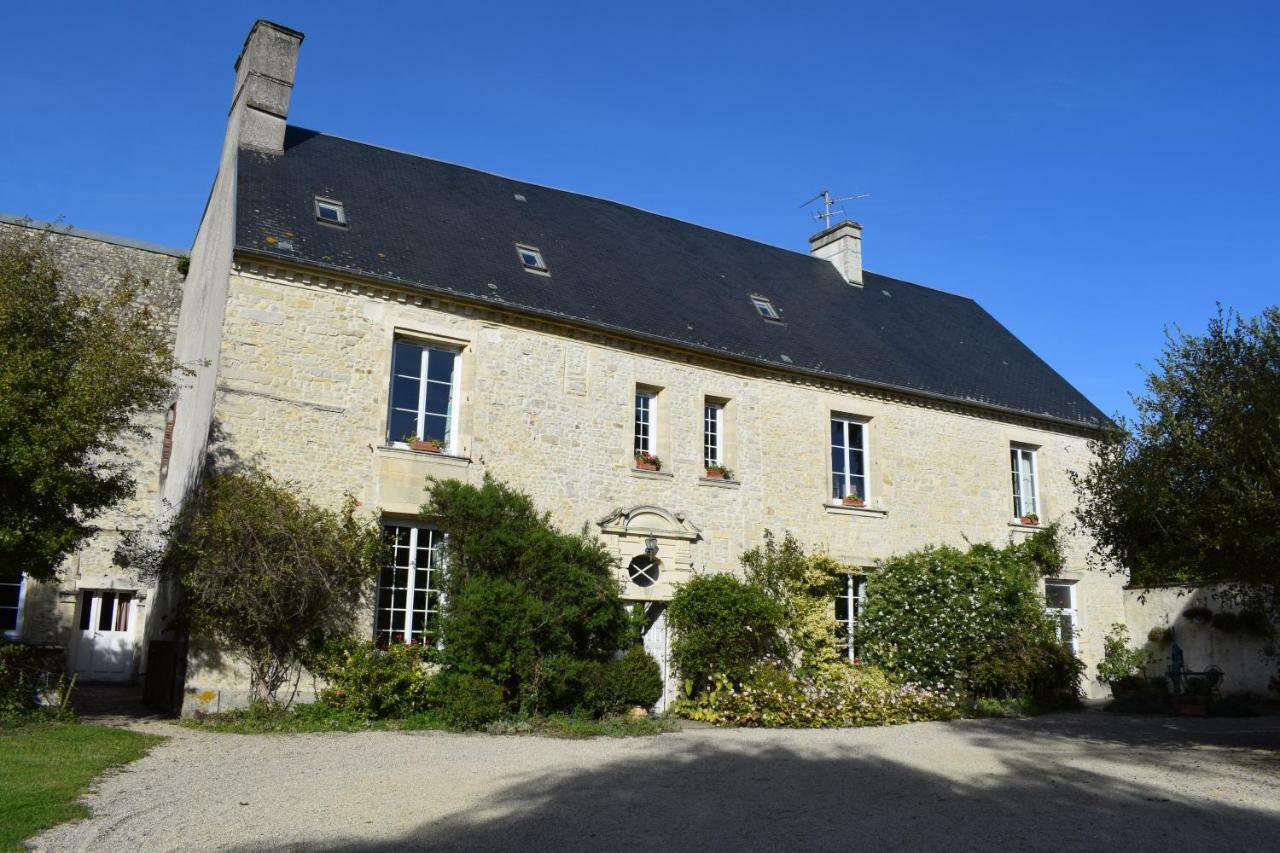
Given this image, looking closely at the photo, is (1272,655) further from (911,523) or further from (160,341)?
(160,341)

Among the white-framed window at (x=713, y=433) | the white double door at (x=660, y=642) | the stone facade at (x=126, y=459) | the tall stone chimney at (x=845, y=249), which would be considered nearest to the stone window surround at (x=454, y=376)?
the white double door at (x=660, y=642)

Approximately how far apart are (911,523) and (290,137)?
35.7ft

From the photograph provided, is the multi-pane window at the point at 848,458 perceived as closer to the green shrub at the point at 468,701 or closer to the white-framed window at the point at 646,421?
the white-framed window at the point at 646,421

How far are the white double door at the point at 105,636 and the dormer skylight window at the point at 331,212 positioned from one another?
27.5 ft

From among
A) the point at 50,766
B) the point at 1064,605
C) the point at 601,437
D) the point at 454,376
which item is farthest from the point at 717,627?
the point at 1064,605

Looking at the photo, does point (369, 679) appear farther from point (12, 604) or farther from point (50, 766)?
point (12, 604)

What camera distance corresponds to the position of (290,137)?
14.2 metres

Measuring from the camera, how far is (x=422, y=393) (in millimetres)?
11789

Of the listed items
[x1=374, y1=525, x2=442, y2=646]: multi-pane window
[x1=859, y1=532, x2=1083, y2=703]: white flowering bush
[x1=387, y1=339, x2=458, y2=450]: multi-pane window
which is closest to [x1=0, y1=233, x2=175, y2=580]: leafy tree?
[x1=387, y1=339, x2=458, y2=450]: multi-pane window

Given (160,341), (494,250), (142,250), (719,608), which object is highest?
(142,250)

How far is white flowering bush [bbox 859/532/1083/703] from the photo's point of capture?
13578 mm

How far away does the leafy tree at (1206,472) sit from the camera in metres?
8.16

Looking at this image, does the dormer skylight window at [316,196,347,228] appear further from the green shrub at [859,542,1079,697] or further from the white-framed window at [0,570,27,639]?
the green shrub at [859,542,1079,697]

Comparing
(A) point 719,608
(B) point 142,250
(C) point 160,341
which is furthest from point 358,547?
(B) point 142,250
